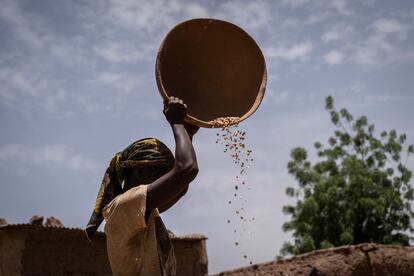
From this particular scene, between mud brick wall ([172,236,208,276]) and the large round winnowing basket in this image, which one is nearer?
the large round winnowing basket

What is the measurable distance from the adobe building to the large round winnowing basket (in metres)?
5.71

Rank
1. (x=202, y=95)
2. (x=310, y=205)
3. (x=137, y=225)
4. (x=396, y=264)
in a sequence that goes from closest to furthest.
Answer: (x=137, y=225) → (x=202, y=95) → (x=396, y=264) → (x=310, y=205)

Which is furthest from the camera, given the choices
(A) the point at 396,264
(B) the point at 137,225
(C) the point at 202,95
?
(A) the point at 396,264

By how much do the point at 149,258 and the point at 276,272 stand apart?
602 centimetres

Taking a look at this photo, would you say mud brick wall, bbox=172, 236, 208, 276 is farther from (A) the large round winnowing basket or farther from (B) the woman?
(B) the woman

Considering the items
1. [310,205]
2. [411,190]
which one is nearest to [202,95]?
[310,205]

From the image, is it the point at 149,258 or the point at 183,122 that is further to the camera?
the point at 183,122

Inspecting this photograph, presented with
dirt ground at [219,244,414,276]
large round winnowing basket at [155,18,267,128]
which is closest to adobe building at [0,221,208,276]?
dirt ground at [219,244,414,276]

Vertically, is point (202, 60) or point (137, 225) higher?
point (202, 60)

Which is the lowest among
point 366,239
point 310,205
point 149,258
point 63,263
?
point 149,258

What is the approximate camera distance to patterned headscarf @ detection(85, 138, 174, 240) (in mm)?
2527

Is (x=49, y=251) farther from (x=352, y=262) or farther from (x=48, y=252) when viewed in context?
(x=352, y=262)

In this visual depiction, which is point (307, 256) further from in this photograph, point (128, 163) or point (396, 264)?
point (128, 163)

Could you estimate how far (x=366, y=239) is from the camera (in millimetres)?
17297
